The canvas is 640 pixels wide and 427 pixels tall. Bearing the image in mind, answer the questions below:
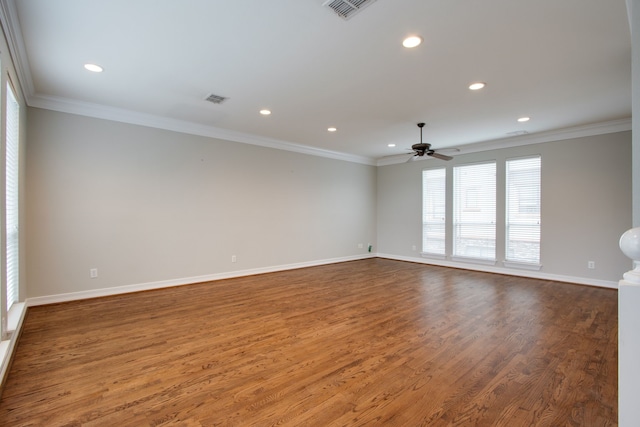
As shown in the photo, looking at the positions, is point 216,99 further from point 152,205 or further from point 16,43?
point 152,205

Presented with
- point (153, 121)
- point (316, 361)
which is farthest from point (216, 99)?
point (316, 361)

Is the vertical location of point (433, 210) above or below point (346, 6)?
below

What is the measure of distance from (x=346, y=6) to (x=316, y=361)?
2.71 m

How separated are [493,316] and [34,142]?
6101 mm

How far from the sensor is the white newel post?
781mm

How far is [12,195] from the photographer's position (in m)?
3.05

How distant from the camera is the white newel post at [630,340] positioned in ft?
2.56

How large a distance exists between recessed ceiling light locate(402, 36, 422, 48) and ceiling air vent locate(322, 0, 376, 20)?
23.2 inches

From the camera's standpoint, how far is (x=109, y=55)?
287 centimetres

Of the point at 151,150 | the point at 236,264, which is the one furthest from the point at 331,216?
the point at 151,150

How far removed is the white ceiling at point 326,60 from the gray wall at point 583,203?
0.55 metres

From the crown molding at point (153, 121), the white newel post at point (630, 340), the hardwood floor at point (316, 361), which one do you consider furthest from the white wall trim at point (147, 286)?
the white newel post at point (630, 340)

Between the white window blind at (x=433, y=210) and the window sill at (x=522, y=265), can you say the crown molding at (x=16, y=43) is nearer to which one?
the white window blind at (x=433, y=210)

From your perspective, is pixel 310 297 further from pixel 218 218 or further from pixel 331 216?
pixel 331 216
